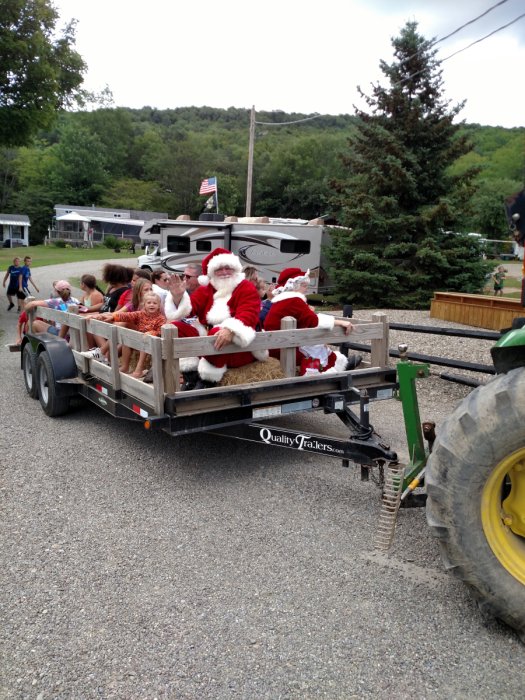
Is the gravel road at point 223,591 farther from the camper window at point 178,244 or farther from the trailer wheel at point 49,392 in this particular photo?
the camper window at point 178,244

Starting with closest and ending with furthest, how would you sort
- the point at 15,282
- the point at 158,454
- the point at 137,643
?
the point at 137,643 → the point at 158,454 → the point at 15,282

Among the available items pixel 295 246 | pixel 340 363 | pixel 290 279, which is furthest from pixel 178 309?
pixel 295 246

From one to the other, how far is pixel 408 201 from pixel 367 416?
570 inches

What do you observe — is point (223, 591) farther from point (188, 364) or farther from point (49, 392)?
point (49, 392)

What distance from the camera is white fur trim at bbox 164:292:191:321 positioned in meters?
5.65

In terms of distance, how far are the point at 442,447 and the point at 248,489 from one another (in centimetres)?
221

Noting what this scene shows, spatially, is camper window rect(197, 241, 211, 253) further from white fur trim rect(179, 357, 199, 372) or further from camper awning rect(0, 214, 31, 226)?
camper awning rect(0, 214, 31, 226)

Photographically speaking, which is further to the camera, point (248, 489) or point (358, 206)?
point (358, 206)

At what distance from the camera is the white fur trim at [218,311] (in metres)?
5.12

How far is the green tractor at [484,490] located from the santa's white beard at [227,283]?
8.90 feet

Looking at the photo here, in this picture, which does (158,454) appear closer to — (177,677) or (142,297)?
(142,297)

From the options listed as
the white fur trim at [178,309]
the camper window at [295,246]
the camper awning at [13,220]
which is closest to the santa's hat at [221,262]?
the white fur trim at [178,309]

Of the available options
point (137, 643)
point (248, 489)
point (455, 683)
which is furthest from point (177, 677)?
point (248, 489)

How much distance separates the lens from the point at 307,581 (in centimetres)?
341
